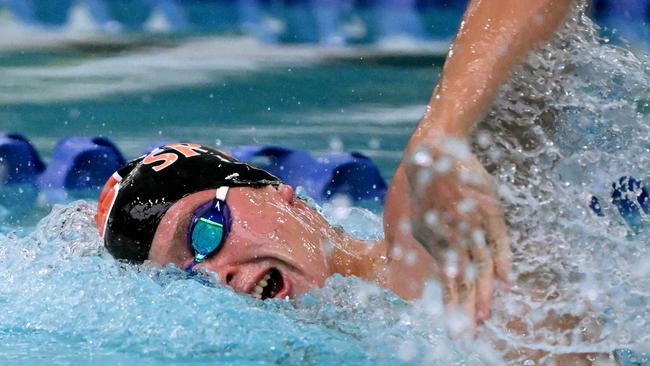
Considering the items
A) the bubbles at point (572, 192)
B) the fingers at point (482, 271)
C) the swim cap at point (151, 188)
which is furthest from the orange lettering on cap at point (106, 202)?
the fingers at point (482, 271)

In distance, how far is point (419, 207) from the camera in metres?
1.08

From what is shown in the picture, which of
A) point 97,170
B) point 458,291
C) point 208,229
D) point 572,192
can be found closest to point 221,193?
point 208,229

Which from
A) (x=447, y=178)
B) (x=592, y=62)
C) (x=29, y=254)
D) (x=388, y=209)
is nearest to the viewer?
(x=447, y=178)

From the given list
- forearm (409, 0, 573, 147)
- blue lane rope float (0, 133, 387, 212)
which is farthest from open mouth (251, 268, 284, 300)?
blue lane rope float (0, 133, 387, 212)

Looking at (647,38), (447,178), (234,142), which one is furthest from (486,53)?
(647,38)

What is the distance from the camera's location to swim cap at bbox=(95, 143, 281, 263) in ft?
6.08

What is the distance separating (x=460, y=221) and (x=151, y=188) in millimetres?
971

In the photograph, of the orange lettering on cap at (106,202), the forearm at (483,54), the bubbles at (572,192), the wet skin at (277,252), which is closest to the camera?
the forearm at (483,54)

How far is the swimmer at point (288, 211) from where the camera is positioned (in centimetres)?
119

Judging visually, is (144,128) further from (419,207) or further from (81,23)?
(419,207)

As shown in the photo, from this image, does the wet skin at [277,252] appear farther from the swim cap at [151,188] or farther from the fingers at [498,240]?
the fingers at [498,240]

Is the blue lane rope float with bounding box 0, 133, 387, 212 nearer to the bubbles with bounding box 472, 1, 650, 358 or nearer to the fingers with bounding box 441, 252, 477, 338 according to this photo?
the bubbles with bounding box 472, 1, 650, 358

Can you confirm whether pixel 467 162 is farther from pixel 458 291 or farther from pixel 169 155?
pixel 169 155

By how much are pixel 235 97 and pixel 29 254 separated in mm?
2406
